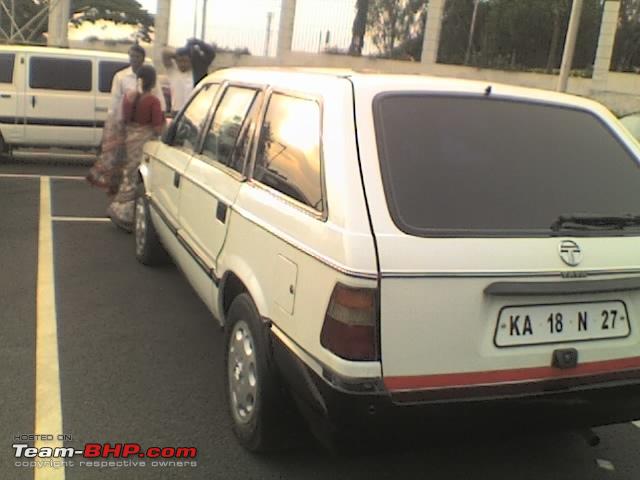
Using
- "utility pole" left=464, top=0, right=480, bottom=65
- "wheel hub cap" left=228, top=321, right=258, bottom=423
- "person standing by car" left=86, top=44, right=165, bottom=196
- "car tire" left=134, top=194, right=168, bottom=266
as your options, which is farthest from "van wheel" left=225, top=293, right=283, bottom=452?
"utility pole" left=464, top=0, right=480, bottom=65

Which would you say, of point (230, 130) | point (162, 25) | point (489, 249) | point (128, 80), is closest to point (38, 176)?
point (128, 80)

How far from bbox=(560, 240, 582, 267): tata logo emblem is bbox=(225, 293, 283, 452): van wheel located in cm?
114

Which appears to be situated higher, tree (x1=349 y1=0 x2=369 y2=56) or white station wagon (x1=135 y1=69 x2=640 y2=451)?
tree (x1=349 y1=0 x2=369 y2=56)

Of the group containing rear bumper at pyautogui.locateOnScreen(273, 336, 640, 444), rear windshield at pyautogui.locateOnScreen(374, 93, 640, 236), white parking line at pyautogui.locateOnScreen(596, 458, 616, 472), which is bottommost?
white parking line at pyautogui.locateOnScreen(596, 458, 616, 472)

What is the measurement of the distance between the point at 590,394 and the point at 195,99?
3248 millimetres

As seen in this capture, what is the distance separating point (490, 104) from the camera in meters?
2.77

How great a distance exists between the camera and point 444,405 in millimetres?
2283

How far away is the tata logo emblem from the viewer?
2414mm

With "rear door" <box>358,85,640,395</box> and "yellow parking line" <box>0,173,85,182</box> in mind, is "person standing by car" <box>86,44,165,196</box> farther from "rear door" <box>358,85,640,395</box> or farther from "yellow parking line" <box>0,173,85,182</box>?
"rear door" <box>358,85,640,395</box>

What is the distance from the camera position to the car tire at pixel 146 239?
533 cm

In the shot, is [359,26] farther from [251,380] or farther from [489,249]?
[489,249]

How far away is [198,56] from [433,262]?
21.6ft

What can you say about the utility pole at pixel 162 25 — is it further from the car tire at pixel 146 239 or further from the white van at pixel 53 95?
the car tire at pixel 146 239

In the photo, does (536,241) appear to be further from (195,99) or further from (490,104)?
(195,99)
